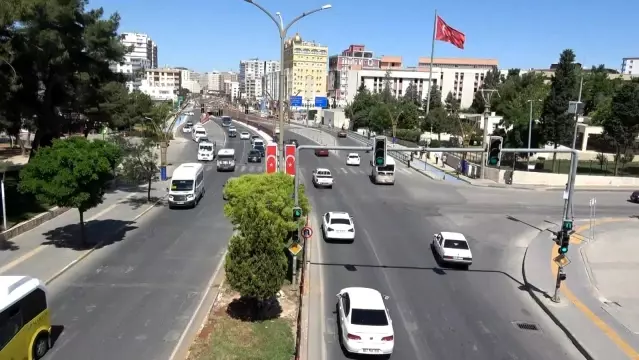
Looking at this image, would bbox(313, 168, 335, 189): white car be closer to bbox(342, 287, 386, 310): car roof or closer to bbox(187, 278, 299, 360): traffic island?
bbox(187, 278, 299, 360): traffic island

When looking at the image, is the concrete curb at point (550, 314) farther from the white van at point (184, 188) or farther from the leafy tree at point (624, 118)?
the leafy tree at point (624, 118)

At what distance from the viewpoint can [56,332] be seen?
14.4 m

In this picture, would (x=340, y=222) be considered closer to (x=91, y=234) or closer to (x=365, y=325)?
(x=365, y=325)

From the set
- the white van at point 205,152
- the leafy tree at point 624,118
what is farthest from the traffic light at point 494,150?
the white van at point 205,152

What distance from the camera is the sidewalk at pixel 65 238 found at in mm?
20062

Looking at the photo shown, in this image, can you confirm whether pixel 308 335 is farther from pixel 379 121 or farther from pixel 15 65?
pixel 379 121

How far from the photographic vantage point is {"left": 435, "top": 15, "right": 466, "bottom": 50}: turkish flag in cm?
6719

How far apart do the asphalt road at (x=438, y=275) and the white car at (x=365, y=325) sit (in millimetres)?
609

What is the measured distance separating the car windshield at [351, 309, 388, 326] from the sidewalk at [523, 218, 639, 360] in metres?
6.06

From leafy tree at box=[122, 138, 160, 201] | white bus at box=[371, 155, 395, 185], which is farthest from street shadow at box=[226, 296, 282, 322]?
white bus at box=[371, 155, 395, 185]

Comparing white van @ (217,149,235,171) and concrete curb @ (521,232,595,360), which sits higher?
white van @ (217,149,235,171)

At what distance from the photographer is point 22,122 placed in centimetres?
3212

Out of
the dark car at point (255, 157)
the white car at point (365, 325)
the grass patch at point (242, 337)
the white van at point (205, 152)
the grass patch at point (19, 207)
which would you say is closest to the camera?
the grass patch at point (242, 337)

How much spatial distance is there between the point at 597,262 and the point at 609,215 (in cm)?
1393
